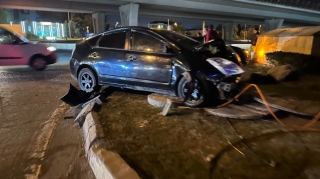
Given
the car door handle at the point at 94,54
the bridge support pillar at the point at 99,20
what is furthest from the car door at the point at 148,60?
the bridge support pillar at the point at 99,20

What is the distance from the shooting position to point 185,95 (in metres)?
5.45

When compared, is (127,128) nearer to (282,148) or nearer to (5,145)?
(5,145)

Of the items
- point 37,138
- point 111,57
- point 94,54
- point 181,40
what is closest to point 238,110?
point 181,40

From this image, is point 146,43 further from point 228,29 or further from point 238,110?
point 228,29

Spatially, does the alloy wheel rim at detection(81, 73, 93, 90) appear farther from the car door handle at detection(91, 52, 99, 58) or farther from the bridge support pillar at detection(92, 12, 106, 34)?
the bridge support pillar at detection(92, 12, 106, 34)

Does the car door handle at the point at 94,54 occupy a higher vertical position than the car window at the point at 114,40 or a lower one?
lower

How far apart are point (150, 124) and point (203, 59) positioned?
172 cm

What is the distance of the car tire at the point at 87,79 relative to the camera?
6935 mm

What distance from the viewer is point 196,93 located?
5418 millimetres

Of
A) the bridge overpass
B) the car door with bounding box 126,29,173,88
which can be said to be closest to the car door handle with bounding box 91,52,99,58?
the car door with bounding box 126,29,173,88

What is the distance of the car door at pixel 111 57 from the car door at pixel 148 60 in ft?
0.74

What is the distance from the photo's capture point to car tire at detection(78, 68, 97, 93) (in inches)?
273

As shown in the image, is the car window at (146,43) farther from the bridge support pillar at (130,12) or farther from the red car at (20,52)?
the bridge support pillar at (130,12)

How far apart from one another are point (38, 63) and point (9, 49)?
3.99 feet
